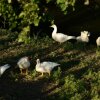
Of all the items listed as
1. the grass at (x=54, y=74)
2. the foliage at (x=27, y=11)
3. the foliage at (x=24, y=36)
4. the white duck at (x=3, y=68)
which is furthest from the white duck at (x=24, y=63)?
the foliage at (x=24, y=36)

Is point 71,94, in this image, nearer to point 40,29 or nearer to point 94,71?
point 94,71

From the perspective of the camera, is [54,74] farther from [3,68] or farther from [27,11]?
[27,11]

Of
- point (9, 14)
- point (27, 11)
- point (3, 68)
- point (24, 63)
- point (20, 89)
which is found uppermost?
point (27, 11)

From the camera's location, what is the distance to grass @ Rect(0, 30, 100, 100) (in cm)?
1077

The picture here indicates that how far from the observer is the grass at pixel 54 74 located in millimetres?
10773

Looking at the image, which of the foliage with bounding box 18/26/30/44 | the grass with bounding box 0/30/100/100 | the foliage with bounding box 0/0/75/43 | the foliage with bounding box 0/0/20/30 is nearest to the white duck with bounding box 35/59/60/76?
the grass with bounding box 0/30/100/100

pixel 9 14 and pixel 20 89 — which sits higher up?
pixel 9 14

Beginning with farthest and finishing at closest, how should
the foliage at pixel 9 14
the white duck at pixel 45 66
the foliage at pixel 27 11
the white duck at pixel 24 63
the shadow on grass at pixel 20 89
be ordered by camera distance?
the foliage at pixel 9 14 < the foliage at pixel 27 11 < the white duck at pixel 24 63 < the white duck at pixel 45 66 < the shadow on grass at pixel 20 89

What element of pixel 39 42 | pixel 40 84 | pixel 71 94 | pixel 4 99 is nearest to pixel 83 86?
pixel 71 94

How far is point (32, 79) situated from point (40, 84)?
0.35 meters

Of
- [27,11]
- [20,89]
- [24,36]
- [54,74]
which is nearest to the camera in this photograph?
[20,89]

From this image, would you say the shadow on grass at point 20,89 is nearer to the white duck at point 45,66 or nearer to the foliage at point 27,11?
the white duck at point 45,66

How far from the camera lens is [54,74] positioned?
1155 centimetres

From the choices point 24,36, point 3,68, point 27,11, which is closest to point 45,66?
point 3,68
